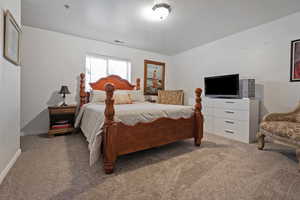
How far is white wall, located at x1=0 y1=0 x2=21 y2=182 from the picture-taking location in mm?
1414

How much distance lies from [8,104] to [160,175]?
194cm

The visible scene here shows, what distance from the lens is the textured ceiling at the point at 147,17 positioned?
2.17 meters

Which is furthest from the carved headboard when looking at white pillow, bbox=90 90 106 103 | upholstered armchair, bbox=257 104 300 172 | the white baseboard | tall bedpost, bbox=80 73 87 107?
upholstered armchair, bbox=257 104 300 172

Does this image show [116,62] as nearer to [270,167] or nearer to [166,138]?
[166,138]

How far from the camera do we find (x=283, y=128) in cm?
185

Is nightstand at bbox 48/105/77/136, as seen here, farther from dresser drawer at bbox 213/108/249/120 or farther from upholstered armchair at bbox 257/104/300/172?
upholstered armchair at bbox 257/104/300/172

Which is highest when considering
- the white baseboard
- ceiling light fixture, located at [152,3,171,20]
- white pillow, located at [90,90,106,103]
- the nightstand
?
ceiling light fixture, located at [152,3,171,20]

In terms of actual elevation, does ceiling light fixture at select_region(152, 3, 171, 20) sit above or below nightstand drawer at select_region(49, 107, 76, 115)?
above

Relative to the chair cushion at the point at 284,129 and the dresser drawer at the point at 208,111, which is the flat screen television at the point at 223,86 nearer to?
the dresser drawer at the point at 208,111

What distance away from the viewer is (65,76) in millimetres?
3256

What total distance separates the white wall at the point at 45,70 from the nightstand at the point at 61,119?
11.5 inches

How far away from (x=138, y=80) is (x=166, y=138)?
8.10 feet

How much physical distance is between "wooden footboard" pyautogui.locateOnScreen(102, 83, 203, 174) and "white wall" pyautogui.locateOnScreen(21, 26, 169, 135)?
233cm

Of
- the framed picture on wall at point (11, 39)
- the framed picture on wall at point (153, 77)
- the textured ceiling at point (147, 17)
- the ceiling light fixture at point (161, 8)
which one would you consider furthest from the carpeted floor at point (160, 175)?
the framed picture on wall at point (153, 77)
